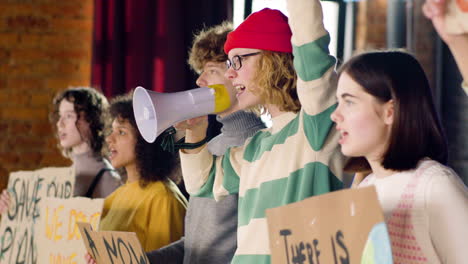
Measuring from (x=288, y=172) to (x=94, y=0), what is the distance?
2.88m

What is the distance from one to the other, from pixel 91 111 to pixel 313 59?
179 centimetres

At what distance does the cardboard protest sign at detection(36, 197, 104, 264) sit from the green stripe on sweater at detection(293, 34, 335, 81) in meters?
1.12

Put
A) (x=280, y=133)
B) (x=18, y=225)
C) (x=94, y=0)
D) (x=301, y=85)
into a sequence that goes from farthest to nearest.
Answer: (x=94, y=0), (x=18, y=225), (x=280, y=133), (x=301, y=85)

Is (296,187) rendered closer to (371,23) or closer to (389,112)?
(389,112)

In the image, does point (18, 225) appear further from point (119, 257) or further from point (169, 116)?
point (169, 116)

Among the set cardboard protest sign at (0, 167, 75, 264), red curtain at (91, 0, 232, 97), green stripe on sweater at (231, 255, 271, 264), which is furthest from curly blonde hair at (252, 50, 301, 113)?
red curtain at (91, 0, 232, 97)

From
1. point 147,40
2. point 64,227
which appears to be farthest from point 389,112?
point 147,40

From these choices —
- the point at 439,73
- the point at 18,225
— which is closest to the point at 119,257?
the point at 18,225

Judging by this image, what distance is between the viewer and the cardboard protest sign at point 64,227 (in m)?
2.29

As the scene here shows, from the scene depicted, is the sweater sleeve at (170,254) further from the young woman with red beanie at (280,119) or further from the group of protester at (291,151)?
the young woman with red beanie at (280,119)

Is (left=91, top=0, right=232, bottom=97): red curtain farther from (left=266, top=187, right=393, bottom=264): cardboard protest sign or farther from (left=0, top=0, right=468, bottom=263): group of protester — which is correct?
(left=266, top=187, right=393, bottom=264): cardboard protest sign

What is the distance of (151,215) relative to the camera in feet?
7.23

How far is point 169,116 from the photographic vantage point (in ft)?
5.35

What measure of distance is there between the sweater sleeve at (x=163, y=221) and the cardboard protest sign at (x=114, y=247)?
0.32 metres
